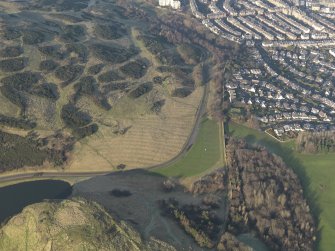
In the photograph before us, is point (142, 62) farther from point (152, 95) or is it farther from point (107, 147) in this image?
point (107, 147)

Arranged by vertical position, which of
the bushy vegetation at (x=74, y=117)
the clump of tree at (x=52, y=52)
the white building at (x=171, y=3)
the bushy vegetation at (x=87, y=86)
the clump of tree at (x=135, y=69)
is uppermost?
the white building at (x=171, y=3)

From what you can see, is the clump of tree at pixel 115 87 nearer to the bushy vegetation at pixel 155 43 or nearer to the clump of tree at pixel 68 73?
the clump of tree at pixel 68 73

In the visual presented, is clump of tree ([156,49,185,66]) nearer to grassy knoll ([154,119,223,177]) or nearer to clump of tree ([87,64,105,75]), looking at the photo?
clump of tree ([87,64,105,75])

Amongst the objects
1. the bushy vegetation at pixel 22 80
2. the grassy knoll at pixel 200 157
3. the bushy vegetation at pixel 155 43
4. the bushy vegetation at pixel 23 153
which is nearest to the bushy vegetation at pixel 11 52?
the bushy vegetation at pixel 22 80

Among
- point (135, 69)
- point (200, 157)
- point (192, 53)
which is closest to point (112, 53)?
point (135, 69)

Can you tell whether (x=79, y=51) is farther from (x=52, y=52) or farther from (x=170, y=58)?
(x=170, y=58)

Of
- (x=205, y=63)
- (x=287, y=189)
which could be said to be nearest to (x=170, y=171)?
(x=287, y=189)
